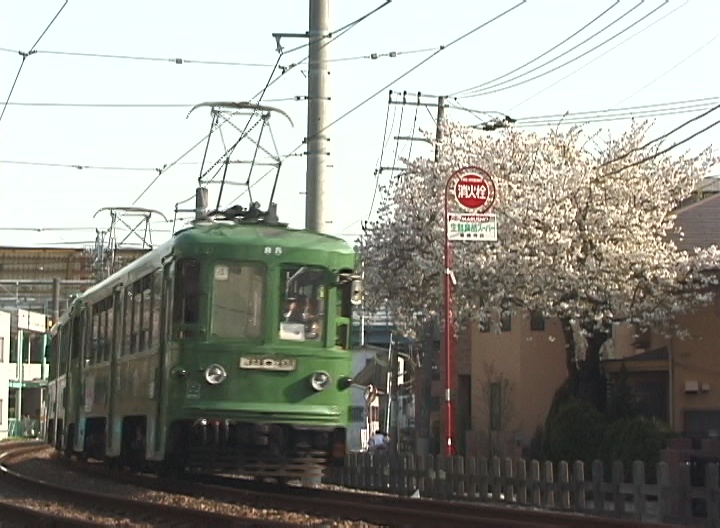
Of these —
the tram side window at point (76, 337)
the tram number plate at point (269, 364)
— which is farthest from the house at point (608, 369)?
the tram number plate at point (269, 364)

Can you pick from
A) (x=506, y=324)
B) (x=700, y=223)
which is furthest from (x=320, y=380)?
(x=506, y=324)

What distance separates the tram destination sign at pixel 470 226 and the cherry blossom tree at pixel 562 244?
33.0 feet

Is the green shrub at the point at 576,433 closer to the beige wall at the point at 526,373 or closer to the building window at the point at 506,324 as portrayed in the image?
the beige wall at the point at 526,373

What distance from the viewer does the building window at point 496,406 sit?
36312 millimetres

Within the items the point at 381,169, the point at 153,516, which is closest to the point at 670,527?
the point at 153,516

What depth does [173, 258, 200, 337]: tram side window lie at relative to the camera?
52.9 feet

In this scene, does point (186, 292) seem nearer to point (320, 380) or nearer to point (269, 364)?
point (269, 364)

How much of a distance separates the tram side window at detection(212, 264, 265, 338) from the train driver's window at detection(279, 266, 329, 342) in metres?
0.28

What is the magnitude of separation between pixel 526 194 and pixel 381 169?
29.6ft

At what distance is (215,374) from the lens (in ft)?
52.6

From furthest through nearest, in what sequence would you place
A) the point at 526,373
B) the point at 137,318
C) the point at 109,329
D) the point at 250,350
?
the point at 526,373, the point at 109,329, the point at 137,318, the point at 250,350

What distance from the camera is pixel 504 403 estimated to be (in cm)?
3612

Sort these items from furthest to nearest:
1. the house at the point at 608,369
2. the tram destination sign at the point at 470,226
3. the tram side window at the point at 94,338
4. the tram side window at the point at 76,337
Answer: the house at the point at 608,369
the tram side window at the point at 76,337
the tram side window at the point at 94,338
the tram destination sign at the point at 470,226

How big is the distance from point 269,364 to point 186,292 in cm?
122
